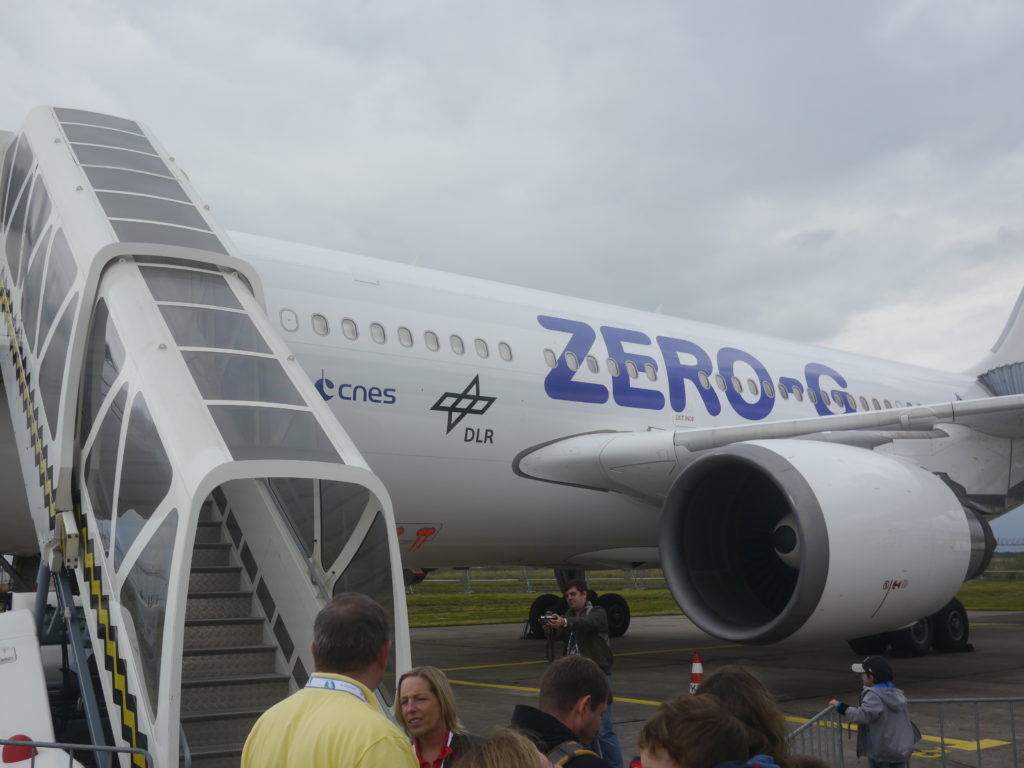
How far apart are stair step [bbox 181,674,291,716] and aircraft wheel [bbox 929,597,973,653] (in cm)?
909

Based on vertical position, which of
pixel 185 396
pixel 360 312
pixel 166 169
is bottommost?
pixel 185 396

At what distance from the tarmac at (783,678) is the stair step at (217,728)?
2.49 metres

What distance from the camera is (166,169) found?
6.32 m

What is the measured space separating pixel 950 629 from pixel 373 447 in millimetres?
7600

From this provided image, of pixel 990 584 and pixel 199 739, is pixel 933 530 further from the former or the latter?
pixel 990 584

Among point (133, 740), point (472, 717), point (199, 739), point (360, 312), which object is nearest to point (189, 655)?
point (199, 739)

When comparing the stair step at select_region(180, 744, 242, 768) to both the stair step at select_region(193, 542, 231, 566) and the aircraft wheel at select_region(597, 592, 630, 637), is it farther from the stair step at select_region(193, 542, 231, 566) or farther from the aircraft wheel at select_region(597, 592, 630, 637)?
the aircraft wheel at select_region(597, 592, 630, 637)

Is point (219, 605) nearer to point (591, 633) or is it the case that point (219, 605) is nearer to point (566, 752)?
point (591, 633)

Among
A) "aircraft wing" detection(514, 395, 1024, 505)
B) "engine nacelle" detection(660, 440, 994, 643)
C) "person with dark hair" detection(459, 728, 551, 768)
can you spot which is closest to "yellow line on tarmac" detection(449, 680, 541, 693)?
"engine nacelle" detection(660, 440, 994, 643)

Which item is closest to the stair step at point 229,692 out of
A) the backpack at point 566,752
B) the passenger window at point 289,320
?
the backpack at point 566,752

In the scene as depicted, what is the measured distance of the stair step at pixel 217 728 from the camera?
3943 millimetres

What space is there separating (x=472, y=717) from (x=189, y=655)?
3.17 metres

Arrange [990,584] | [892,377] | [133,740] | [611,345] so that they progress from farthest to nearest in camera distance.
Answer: [990,584] → [892,377] → [611,345] → [133,740]

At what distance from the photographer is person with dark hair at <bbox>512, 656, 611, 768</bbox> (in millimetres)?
2377
